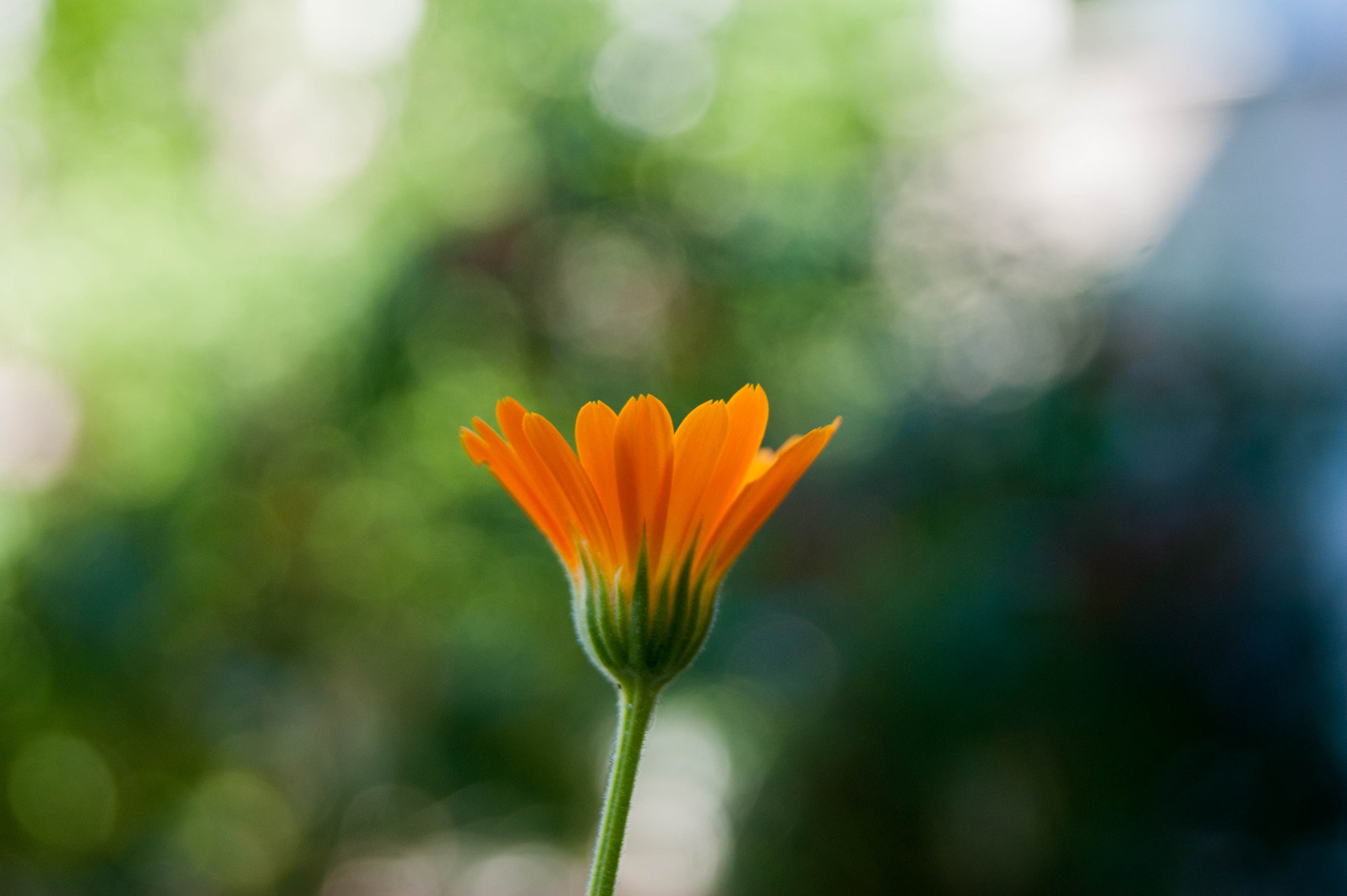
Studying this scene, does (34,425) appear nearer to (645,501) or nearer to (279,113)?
(279,113)

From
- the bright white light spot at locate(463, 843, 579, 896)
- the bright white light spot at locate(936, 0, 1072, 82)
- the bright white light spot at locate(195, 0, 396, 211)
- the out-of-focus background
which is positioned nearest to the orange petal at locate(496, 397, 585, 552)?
the out-of-focus background

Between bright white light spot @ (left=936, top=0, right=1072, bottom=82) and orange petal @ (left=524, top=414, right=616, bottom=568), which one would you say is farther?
bright white light spot @ (left=936, top=0, right=1072, bottom=82)

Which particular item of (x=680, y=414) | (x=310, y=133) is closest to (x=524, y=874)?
(x=680, y=414)

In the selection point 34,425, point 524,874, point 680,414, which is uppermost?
point 680,414

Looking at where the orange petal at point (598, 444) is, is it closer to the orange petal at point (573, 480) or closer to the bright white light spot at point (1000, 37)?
the orange petal at point (573, 480)

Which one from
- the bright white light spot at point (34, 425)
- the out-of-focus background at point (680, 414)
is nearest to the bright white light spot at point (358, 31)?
the out-of-focus background at point (680, 414)

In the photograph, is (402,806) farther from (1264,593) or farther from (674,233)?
(1264,593)

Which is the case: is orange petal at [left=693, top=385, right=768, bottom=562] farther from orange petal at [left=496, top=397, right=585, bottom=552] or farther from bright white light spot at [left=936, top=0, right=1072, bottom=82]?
bright white light spot at [left=936, top=0, right=1072, bottom=82]
